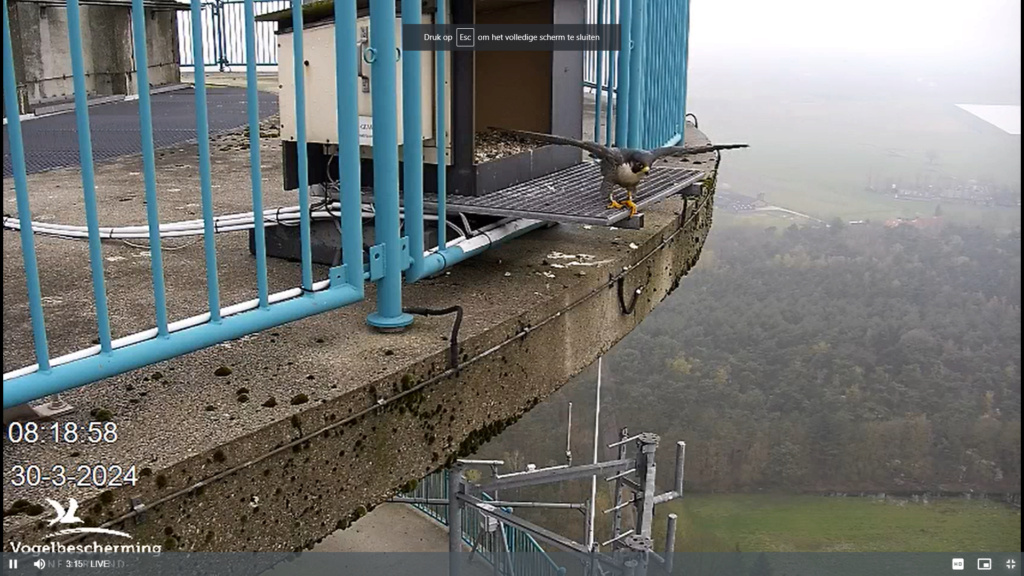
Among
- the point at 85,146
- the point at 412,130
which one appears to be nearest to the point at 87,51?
the point at 412,130

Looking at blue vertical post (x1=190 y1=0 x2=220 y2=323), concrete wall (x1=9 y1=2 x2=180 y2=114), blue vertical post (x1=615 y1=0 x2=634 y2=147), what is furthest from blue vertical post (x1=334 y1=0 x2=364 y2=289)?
concrete wall (x1=9 y1=2 x2=180 y2=114)

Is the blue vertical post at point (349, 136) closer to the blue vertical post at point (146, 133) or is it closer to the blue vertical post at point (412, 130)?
the blue vertical post at point (412, 130)

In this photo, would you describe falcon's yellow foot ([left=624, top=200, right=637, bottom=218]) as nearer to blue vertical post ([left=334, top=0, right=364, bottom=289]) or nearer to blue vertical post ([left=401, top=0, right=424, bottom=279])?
blue vertical post ([left=401, top=0, right=424, bottom=279])

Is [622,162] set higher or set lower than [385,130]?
lower

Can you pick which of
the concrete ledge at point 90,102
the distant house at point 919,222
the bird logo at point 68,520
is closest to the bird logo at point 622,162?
the bird logo at point 68,520

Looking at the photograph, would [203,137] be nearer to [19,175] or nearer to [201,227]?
[19,175]

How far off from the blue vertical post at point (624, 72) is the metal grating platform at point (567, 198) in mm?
396

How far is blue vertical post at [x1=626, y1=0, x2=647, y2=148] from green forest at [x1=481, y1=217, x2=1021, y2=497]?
2011 cm

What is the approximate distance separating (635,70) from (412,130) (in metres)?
2.17

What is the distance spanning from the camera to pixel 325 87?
13.6 feet

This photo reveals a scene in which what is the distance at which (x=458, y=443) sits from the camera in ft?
11.9

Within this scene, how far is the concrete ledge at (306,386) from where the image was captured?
2717mm

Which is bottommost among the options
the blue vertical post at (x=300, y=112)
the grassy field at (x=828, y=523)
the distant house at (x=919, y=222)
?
the grassy field at (x=828, y=523)

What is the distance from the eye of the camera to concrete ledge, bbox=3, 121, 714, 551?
8.91 feet
